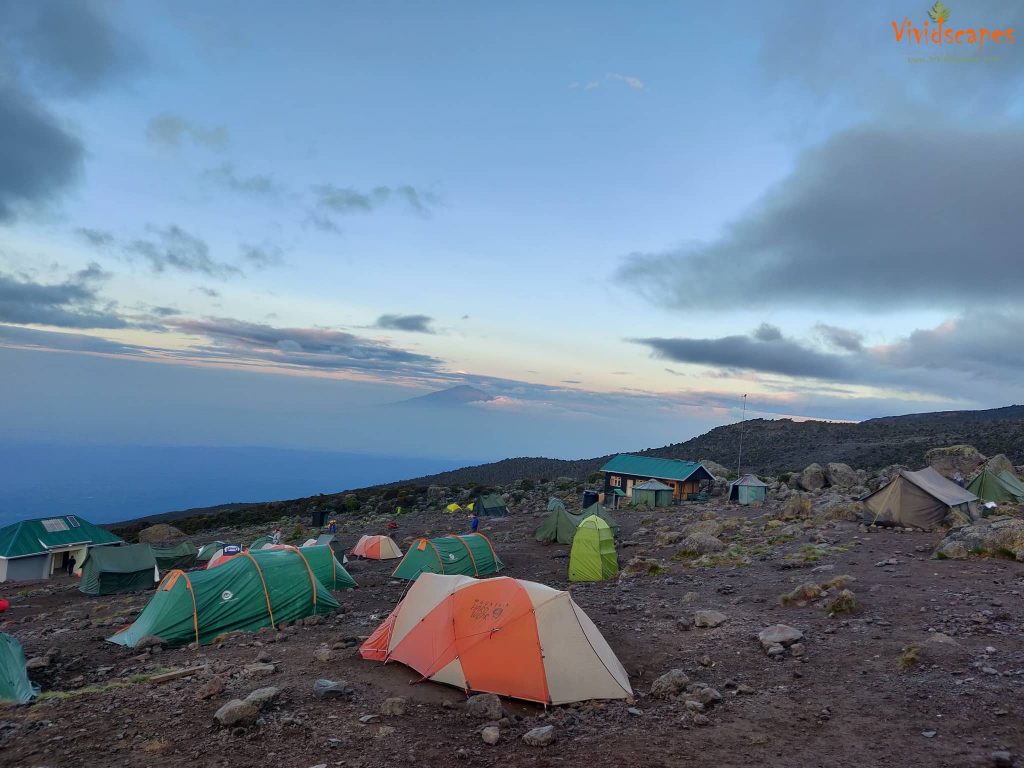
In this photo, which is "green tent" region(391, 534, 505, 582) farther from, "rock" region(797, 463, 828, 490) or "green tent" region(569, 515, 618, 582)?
"rock" region(797, 463, 828, 490)

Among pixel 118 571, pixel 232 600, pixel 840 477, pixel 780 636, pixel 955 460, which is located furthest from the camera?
pixel 955 460

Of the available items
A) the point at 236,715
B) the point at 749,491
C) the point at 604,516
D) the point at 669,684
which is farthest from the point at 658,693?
the point at 749,491

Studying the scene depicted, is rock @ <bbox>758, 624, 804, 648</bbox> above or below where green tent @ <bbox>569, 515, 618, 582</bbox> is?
above

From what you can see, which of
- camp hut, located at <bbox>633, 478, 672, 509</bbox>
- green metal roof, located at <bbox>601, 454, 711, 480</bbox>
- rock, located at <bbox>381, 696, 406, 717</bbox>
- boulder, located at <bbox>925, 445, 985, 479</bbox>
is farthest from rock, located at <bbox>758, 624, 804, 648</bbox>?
boulder, located at <bbox>925, 445, 985, 479</bbox>

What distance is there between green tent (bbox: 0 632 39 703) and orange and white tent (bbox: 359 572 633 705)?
5.56 metres

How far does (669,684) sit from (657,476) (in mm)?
36148

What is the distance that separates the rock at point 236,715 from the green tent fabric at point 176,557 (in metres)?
22.3

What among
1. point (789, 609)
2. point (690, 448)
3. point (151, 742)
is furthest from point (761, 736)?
point (690, 448)

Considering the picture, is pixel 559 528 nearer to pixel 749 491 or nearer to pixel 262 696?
pixel 749 491

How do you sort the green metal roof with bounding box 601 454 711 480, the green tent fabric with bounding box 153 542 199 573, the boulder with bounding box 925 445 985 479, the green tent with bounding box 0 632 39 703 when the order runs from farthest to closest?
the green metal roof with bounding box 601 454 711 480 < the boulder with bounding box 925 445 985 479 < the green tent fabric with bounding box 153 542 199 573 < the green tent with bounding box 0 632 39 703

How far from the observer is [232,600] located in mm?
14328

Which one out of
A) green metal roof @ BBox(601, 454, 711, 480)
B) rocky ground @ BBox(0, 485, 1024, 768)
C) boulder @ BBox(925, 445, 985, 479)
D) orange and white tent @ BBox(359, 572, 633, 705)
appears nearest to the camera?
rocky ground @ BBox(0, 485, 1024, 768)

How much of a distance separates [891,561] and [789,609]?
5.31 metres

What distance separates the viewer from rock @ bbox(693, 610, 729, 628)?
12.0 metres
